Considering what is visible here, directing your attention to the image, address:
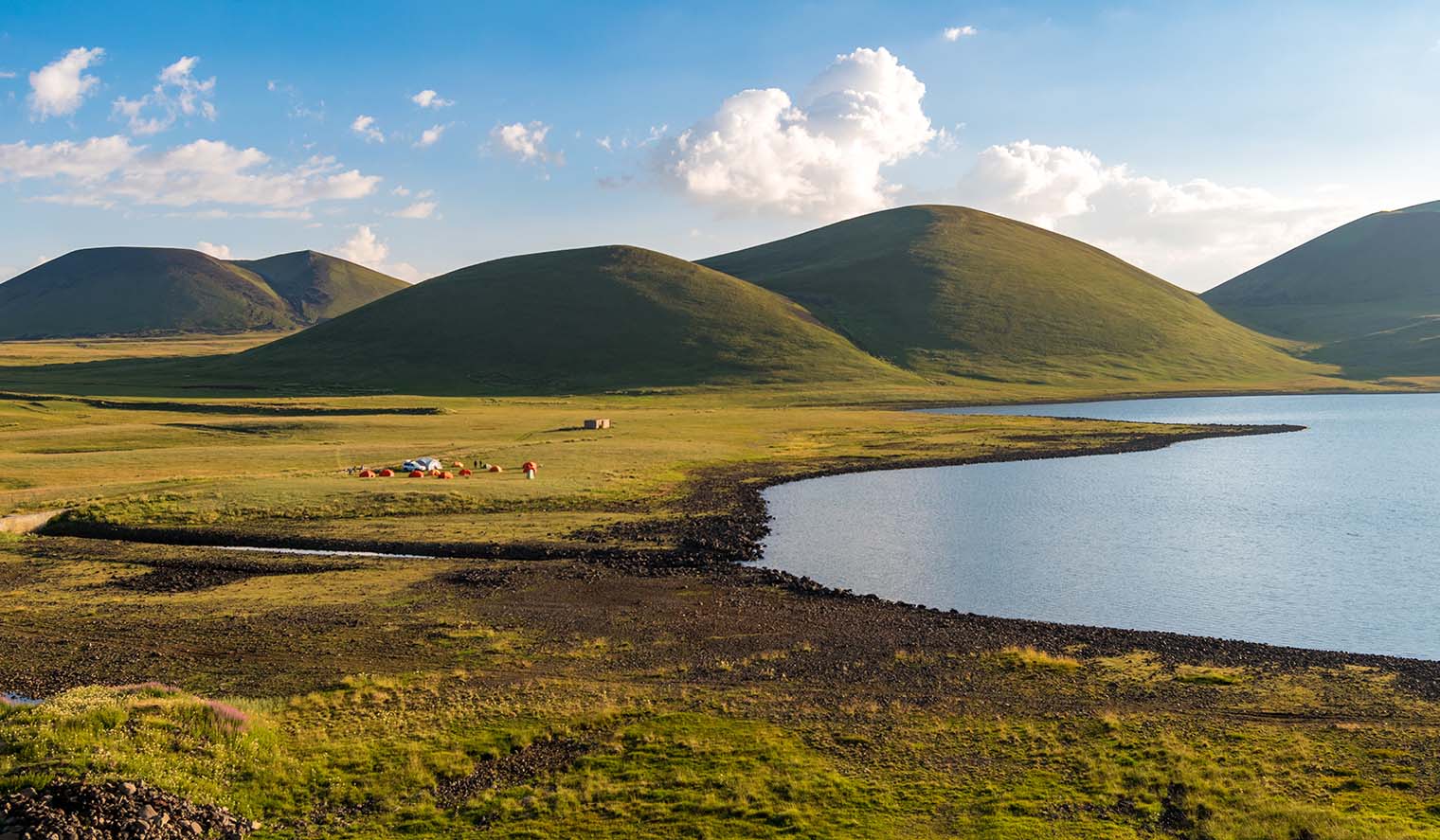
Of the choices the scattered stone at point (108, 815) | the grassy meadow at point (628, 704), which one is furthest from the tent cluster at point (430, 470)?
the scattered stone at point (108, 815)

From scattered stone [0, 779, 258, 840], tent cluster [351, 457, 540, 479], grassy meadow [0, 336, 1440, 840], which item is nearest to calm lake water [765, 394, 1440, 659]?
grassy meadow [0, 336, 1440, 840]

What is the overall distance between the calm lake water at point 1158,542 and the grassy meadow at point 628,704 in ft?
20.2

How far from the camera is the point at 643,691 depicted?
29891 millimetres

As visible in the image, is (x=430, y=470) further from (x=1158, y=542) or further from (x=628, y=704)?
(x=628, y=704)

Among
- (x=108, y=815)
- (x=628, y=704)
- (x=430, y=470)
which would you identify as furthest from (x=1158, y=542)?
(x=108, y=815)

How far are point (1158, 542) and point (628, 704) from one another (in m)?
42.5

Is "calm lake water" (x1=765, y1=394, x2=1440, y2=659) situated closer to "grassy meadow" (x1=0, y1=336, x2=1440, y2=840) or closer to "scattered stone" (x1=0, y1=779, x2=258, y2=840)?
"grassy meadow" (x1=0, y1=336, x2=1440, y2=840)

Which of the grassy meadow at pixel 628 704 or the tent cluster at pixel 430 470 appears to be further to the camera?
the tent cluster at pixel 430 470

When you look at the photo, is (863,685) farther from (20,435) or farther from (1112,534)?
(20,435)

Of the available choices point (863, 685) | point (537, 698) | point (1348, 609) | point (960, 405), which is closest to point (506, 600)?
point (537, 698)

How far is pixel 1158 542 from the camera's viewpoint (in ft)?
196

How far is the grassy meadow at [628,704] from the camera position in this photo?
71.4 ft

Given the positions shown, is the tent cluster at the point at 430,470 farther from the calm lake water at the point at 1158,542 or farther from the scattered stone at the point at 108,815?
the scattered stone at the point at 108,815

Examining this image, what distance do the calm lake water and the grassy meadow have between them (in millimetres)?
6155
